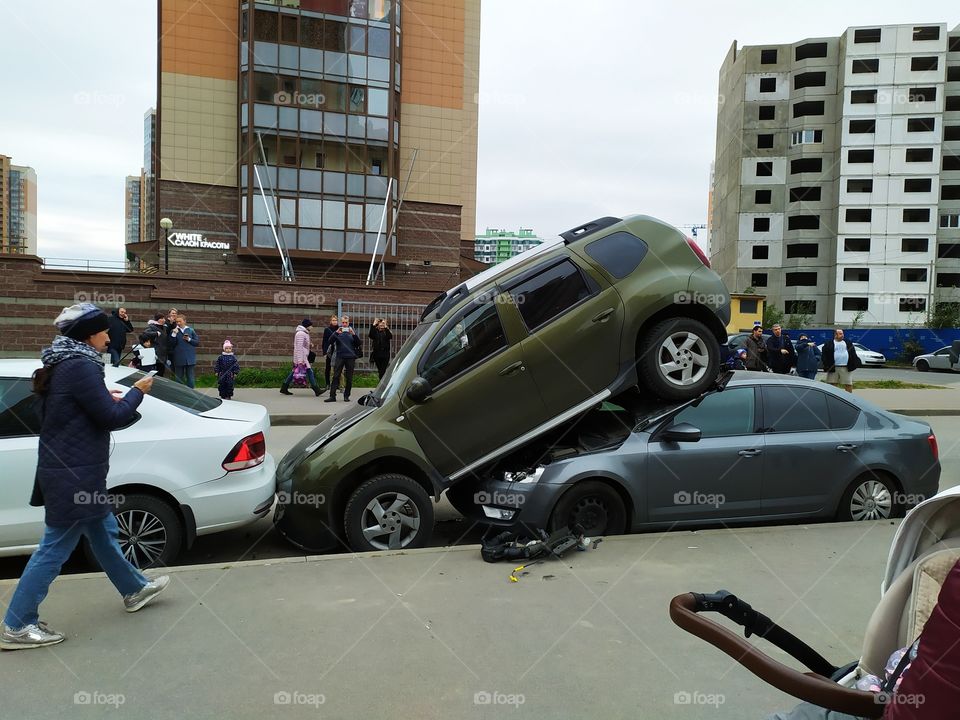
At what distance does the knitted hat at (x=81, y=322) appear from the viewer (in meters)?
3.74

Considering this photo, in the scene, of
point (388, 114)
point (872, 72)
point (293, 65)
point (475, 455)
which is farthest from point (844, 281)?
point (475, 455)

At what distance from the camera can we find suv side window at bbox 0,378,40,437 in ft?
15.9

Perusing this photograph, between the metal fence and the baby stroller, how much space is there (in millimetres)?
18671

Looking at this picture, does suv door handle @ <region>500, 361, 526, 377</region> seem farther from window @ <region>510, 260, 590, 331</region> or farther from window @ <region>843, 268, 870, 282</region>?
window @ <region>843, 268, 870, 282</region>

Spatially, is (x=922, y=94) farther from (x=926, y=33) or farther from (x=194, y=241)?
(x=194, y=241)

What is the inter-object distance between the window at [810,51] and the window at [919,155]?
12.0 metres

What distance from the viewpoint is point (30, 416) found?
4887mm

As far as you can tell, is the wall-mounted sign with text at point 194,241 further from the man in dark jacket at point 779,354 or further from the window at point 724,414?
the window at point 724,414

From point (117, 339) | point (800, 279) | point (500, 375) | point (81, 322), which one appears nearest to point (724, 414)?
point (500, 375)

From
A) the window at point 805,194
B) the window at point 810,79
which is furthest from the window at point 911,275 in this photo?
the window at point 810,79

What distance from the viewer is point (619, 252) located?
19.3ft

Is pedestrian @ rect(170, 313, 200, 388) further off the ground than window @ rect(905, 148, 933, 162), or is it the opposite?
window @ rect(905, 148, 933, 162)

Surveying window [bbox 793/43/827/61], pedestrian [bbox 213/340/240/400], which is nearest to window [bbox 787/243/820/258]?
window [bbox 793/43/827/61]

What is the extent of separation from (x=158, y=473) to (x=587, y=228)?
389 centimetres
